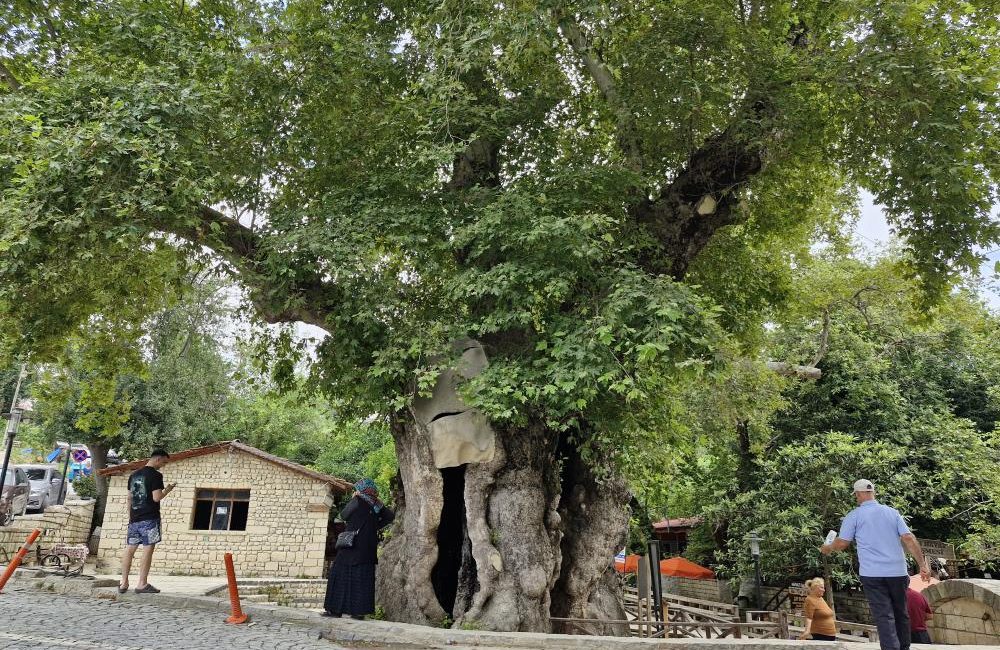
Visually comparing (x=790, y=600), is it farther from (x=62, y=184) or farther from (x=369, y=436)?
(x=62, y=184)

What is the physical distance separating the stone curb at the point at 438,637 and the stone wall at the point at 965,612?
6.02ft

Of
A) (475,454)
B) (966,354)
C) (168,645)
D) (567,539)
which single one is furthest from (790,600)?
(168,645)

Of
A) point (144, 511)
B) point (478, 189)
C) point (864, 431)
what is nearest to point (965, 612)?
point (478, 189)

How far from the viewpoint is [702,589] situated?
77.6 feet

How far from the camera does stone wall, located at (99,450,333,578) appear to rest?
1852 cm

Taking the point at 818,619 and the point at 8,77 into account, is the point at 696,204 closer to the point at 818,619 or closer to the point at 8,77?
the point at 818,619

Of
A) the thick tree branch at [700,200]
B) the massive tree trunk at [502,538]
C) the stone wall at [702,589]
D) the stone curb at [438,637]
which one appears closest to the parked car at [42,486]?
the stone curb at [438,637]

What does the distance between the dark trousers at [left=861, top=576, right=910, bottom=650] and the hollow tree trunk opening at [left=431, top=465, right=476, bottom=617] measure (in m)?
4.76

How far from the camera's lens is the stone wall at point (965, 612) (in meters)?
7.73

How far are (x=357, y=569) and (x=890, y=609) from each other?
5.30 metres

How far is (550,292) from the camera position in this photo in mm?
7262

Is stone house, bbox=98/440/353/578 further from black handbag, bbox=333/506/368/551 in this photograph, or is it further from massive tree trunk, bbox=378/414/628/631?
black handbag, bbox=333/506/368/551

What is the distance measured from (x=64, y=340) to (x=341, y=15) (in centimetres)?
616

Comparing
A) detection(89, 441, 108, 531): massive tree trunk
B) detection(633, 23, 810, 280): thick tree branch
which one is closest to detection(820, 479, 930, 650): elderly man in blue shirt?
detection(633, 23, 810, 280): thick tree branch
